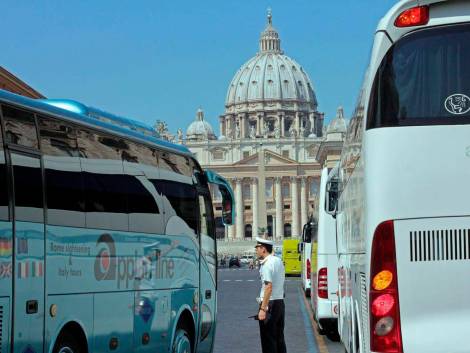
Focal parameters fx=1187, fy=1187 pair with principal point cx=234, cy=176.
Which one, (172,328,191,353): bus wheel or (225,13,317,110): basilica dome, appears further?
(225,13,317,110): basilica dome

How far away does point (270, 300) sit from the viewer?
10.9 meters

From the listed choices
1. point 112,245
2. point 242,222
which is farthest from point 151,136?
point 242,222

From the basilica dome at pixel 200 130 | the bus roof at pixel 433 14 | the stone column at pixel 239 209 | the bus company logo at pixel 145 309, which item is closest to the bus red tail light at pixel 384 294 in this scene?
the bus roof at pixel 433 14

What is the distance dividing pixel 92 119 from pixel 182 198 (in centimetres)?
229

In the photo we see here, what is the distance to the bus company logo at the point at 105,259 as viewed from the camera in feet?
27.1

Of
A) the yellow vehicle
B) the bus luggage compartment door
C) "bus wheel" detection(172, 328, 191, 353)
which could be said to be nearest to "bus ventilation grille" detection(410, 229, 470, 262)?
the bus luggage compartment door

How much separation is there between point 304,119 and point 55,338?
163362mm

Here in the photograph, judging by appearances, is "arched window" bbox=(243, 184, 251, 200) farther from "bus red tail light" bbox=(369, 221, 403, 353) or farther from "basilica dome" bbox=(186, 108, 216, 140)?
"bus red tail light" bbox=(369, 221, 403, 353)

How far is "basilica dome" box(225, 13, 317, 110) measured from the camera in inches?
6668

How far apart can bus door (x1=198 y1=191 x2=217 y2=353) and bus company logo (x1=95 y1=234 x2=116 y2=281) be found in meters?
2.72

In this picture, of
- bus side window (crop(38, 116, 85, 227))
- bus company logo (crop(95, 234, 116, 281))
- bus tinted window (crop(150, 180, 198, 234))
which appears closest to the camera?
bus side window (crop(38, 116, 85, 227))

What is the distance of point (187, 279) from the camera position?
420 inches

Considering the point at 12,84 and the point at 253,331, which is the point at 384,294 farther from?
the point at 12,84

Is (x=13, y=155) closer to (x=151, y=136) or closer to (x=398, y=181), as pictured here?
(x=398, y=181)
